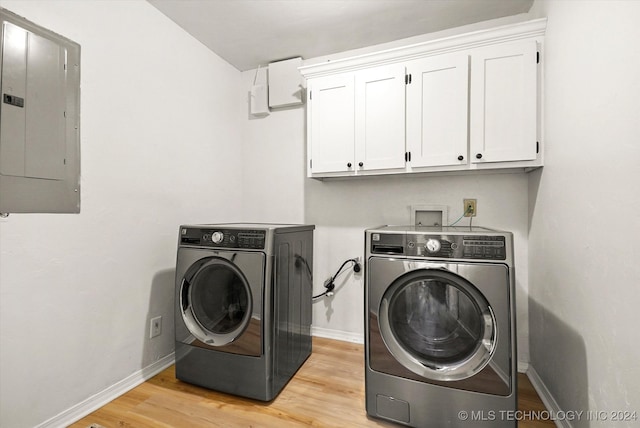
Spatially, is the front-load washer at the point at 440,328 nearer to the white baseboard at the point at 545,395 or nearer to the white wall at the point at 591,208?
the white wall at the point at 591,208

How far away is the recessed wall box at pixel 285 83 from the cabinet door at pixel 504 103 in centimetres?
138

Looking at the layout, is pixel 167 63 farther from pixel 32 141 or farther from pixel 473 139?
pixel 473 139

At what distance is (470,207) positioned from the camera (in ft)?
6.64

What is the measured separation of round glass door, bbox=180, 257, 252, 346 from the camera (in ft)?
5.41

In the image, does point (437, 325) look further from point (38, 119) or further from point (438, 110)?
point (38, 119)

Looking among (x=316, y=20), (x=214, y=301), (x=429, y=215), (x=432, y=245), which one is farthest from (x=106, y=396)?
(x=316, y=20)

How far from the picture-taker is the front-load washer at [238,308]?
154cm

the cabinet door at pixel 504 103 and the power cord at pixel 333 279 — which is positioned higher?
the cabinet door at pixel 504 103

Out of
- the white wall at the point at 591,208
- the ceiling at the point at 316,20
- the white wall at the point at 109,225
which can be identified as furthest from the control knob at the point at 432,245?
the white wall at the point at 109,225

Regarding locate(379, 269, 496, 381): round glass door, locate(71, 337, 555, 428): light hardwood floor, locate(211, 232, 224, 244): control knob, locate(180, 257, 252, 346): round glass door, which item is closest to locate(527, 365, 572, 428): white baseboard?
locate(71, 337, 555, 428): light hardwood floor

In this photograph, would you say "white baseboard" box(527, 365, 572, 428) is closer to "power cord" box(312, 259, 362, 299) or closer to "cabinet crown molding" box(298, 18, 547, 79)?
"power cord" box(312, 259, 362, 299)

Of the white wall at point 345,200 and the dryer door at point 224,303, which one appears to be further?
the white wall at point 345,200

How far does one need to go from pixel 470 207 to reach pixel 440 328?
3.32 ft

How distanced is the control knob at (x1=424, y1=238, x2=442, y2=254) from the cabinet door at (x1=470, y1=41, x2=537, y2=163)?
27.6 inches
